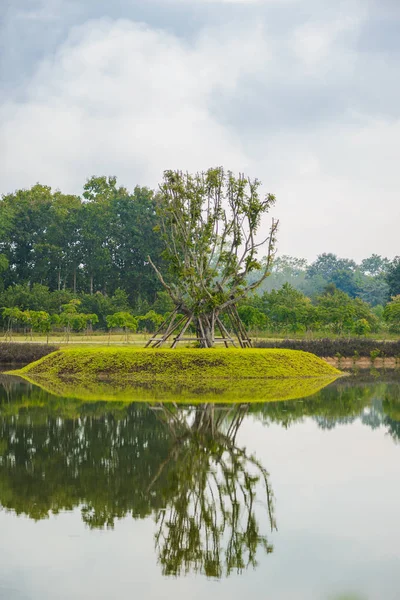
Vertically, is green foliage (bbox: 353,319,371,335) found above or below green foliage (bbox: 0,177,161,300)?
below

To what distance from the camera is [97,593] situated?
4574 mm

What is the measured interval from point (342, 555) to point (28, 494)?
3062 millimetres

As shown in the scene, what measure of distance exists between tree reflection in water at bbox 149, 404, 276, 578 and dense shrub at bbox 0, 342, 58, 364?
53.8 ft

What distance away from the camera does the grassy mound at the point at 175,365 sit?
1908 centimetres

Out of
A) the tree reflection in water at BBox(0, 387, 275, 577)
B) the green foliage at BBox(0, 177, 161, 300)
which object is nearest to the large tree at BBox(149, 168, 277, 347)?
the tree reflection in water at BBox(0, 387, 275, 577)

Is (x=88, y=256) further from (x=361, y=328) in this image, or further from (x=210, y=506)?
(x=210, y=506)

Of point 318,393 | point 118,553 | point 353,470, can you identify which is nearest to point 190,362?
point 318,393

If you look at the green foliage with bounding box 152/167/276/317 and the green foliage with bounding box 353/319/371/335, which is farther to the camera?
the green foliage with bounding box 353/319/371/335

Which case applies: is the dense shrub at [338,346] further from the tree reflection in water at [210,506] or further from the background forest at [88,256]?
the tree reflection in water at [210,506]

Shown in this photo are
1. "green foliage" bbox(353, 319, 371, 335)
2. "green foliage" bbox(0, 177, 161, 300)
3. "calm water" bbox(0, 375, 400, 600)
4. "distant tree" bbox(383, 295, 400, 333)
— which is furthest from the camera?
"green foliage" bbox(0, 177, 161, 300)

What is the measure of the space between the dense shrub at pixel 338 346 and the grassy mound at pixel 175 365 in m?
6.89

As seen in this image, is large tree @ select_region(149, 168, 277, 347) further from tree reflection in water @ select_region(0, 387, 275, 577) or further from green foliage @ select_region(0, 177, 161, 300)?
green foliage @ select_region(0, 177, 161, 300)

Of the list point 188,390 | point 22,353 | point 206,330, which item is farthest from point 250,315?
point 188,390

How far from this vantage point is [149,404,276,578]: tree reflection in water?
521 centimetres
